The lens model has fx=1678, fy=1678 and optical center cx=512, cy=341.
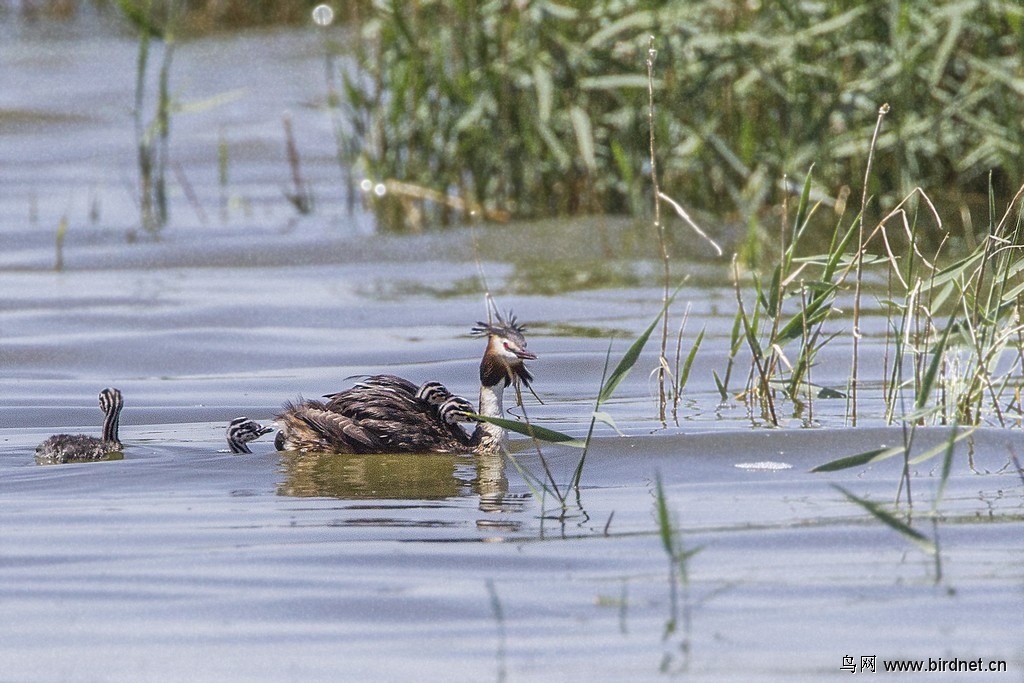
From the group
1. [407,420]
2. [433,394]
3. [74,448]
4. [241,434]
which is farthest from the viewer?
[433,394]

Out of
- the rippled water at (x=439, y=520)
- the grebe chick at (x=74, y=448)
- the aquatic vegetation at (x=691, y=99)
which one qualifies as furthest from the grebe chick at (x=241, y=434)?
the aquatic vegetation at (x=691, y=99)

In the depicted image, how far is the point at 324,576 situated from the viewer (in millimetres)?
4480

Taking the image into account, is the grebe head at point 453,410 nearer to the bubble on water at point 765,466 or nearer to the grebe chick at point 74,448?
the bubble on water at point 765,466

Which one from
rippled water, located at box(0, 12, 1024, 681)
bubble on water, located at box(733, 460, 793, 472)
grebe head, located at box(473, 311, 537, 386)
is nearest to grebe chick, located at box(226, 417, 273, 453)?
rippled water, located at box(0, 12, 1024, 681)

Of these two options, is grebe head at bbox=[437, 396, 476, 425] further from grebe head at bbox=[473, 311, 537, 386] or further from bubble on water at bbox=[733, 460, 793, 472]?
bubble on water at bbox=[733, 460, 793, 472]

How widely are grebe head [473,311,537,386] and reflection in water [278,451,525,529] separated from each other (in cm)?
31

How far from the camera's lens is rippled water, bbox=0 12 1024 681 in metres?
3.94

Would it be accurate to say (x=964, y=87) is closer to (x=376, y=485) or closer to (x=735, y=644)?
(x=376, y=485)

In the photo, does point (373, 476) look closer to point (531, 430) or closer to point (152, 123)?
point (531, 430)

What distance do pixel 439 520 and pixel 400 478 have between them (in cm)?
81

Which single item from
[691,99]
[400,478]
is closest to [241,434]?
[400,478]

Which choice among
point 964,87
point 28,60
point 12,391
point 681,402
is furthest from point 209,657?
point 28,60

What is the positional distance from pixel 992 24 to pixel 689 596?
7868mm

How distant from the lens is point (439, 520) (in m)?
5.20
